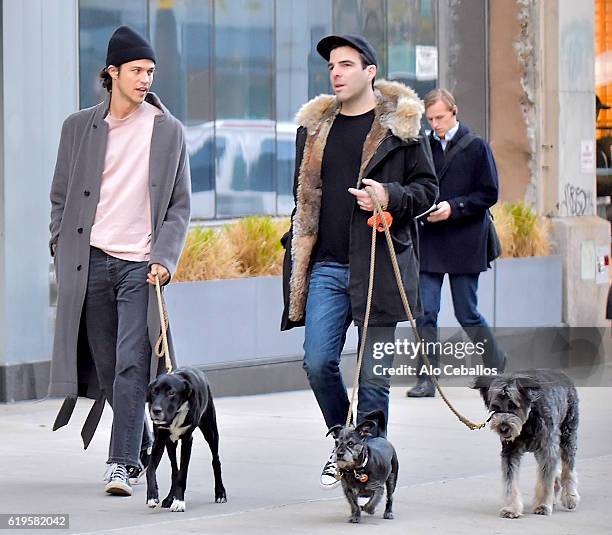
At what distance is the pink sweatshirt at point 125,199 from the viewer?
24.6 feet

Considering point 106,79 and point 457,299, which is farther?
point 457,299

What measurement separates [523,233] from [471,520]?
8.04 m

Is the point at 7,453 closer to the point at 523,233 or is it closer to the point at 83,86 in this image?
the point at 83,86

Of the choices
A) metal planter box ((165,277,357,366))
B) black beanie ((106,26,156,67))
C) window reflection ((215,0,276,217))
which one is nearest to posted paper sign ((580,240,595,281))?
window reflection ((215,0,276,217))

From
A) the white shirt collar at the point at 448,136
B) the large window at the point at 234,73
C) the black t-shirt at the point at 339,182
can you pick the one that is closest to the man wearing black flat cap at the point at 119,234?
the black t-shirt at the point at 339,182

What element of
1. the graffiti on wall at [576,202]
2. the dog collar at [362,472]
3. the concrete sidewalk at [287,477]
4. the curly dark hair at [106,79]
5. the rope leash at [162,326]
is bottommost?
the concrete sidewalk at [287,477]

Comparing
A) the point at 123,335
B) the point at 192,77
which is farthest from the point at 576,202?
the point at 123,335

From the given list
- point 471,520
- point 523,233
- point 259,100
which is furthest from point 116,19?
point 471,520

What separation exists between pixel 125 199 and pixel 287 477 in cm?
164

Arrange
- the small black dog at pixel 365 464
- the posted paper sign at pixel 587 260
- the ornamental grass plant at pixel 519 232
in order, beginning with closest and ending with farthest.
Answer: the small black dog at pixel 365 464
the ornamental grass plant at pixel 519 232
the posted paper sign at pixel 587 260

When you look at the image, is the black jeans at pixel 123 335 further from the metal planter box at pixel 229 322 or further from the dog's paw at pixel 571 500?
the metal planter box at pixel 229 322

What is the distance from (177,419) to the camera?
681 centimetres

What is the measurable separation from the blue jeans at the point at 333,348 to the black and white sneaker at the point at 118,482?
Result: 3.19 feet

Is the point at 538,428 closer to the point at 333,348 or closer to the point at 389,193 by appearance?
the point at 333,348
